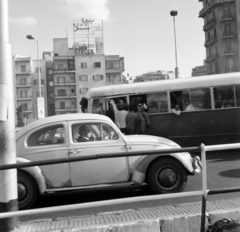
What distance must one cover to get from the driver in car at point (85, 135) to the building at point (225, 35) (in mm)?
64700

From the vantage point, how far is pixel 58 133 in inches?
268

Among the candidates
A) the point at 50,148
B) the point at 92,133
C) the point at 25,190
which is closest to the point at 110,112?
the point at 92,133

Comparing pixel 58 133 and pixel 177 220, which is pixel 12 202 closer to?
pixel 177 220

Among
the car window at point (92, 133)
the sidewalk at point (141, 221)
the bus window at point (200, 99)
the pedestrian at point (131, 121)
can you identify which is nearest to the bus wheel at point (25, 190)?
the car window at point (92, 133)

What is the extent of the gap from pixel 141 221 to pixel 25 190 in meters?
2.88

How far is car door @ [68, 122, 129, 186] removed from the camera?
21.4 ft

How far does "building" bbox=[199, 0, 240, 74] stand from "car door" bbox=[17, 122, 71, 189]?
6500 centimetres

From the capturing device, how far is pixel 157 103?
12719 millimetres

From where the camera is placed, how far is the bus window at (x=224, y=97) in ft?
40.0

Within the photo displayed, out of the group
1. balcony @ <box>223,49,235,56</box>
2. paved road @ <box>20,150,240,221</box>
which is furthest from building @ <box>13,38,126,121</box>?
paved road @ <box>20,150,240,221</box>

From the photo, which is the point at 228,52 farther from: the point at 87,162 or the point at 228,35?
the point at 87,162

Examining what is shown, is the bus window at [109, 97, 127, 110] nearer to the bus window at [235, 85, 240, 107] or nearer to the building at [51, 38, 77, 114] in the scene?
the bus window at [235, 85, 240, 107]

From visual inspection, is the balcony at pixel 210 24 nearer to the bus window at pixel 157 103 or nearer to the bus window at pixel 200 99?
the bus window at pixel 200 99

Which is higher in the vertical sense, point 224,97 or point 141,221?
point 224,97
